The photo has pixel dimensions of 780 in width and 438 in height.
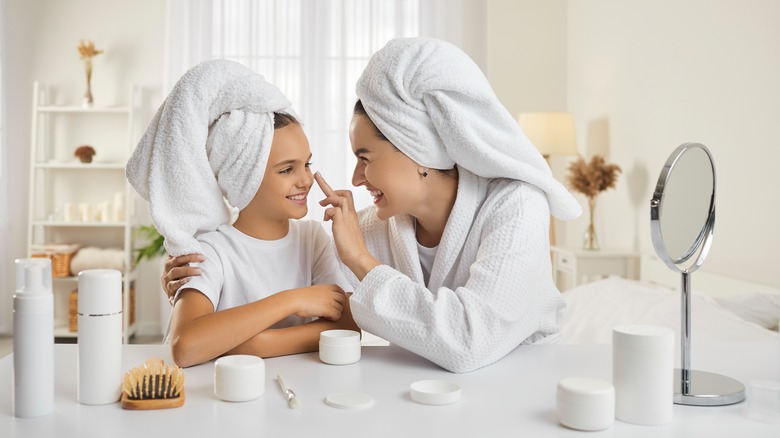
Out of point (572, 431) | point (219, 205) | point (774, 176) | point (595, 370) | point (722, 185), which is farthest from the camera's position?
point (722, 185)

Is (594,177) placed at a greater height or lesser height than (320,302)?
greater

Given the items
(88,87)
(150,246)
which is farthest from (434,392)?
(88,87)

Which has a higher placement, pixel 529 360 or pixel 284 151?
pixel 284 151

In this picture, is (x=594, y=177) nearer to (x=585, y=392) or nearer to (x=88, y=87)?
(x=88, y=87)

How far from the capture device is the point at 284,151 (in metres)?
1.53

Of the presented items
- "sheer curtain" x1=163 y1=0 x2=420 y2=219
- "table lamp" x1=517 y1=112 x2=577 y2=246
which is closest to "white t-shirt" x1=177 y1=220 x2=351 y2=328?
"table lamp" x1=517 y1=112 x2=577 y2=246

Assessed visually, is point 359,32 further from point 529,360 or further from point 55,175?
point 529,360

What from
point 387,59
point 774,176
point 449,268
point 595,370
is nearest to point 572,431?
point 595,370

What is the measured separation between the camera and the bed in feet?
7.39

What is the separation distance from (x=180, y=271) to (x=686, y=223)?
866 millimetres

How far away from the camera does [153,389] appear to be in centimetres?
101

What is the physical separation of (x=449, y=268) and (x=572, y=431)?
612mm

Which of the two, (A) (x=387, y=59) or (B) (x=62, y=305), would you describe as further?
(B) (x=62, y=305)

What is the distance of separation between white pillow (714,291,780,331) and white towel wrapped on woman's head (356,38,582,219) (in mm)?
1417
